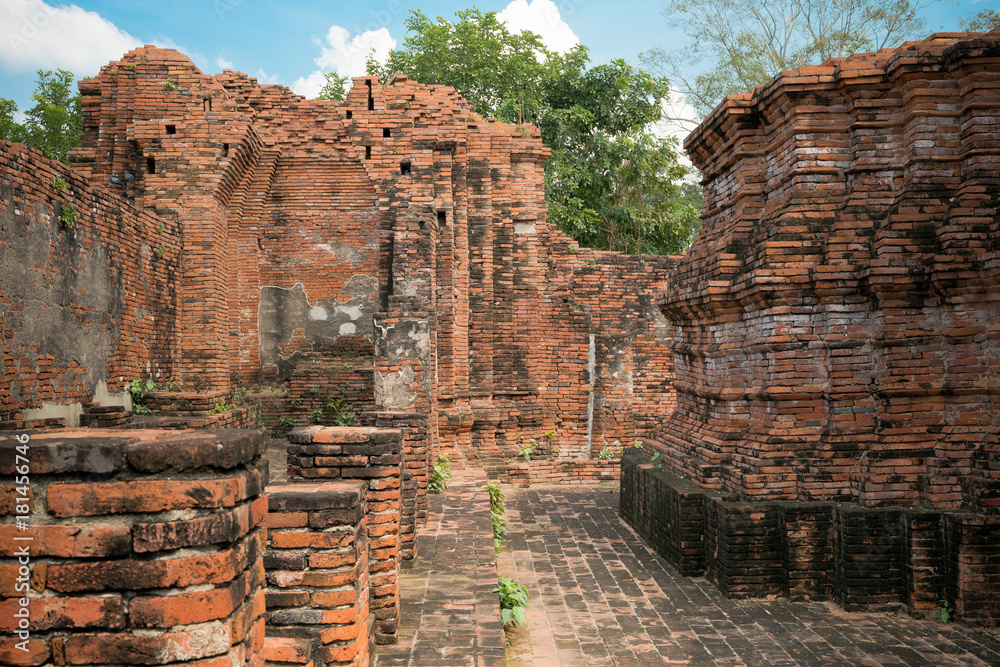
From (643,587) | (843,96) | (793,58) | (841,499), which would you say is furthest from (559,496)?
(793,58)

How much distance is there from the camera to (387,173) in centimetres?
1118

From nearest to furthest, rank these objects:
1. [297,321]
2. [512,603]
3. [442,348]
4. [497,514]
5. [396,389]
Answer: [512,603]
[497,514]
[396,389]
[442,348]
[297,321]

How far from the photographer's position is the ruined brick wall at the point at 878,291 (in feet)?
19.2

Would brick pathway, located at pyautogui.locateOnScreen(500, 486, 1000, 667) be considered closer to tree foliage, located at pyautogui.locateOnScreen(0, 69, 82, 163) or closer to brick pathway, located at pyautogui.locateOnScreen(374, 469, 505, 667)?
brick pathway, located at pyautogui.locateOnScreen(374, 469, 505, 667)

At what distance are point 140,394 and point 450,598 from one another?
6585mm

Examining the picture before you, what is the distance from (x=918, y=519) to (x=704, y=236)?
375 cm

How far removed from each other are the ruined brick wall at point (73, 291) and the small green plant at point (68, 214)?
0.06 feet

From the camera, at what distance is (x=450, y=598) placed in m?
4.55

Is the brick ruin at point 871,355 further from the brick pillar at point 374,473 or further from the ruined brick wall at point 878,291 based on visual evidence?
the brick pillar at point 374,473

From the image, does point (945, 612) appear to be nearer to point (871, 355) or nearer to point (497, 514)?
point (871, 355)

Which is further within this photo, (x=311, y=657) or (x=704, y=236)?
(x=704, y=236)

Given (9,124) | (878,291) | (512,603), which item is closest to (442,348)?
(512,603)

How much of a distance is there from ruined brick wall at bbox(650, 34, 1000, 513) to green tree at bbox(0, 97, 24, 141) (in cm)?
1793

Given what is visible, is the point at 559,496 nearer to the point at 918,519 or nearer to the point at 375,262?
the point at 375,262
